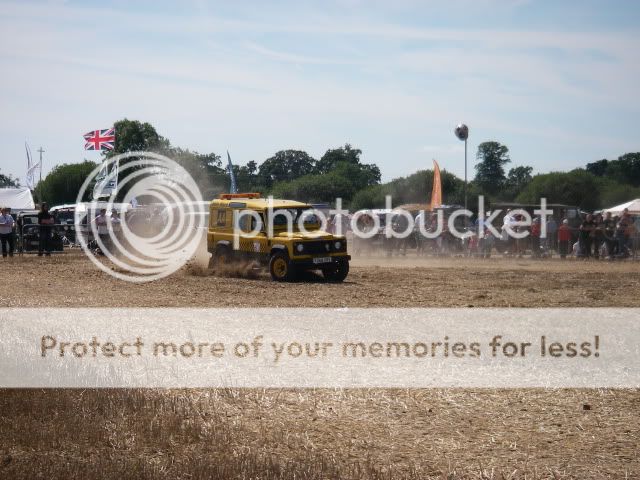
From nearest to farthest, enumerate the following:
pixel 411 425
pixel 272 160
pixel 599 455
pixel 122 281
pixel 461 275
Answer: pixel 599 455, pixel 411 425, pixel 122 281, pixel 461 275, pixel 272 160

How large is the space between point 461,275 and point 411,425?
15.2 metres

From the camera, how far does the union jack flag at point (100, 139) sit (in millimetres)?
45000

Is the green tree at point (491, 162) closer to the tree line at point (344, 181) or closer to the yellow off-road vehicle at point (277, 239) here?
the tree line at point (344, 181)

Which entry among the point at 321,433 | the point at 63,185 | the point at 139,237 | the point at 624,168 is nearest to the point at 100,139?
the point at 139,237

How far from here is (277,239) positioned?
65.8 feet

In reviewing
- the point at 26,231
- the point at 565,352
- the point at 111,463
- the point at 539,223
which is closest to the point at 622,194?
the point at 539,223

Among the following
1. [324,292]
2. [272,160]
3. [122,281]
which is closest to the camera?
[324,292]

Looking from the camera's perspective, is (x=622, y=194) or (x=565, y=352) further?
(x=622, y=194)

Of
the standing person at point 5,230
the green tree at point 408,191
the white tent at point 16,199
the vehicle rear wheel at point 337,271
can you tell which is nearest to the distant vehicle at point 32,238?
the standing person at point 5,230

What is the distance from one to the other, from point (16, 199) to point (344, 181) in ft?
209

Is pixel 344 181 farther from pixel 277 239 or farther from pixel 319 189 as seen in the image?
pixel 277 239

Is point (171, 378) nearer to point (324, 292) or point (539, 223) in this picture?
point (324, 292)

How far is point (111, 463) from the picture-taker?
19.3 feet

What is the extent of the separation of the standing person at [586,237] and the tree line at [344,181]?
45.4 metres
